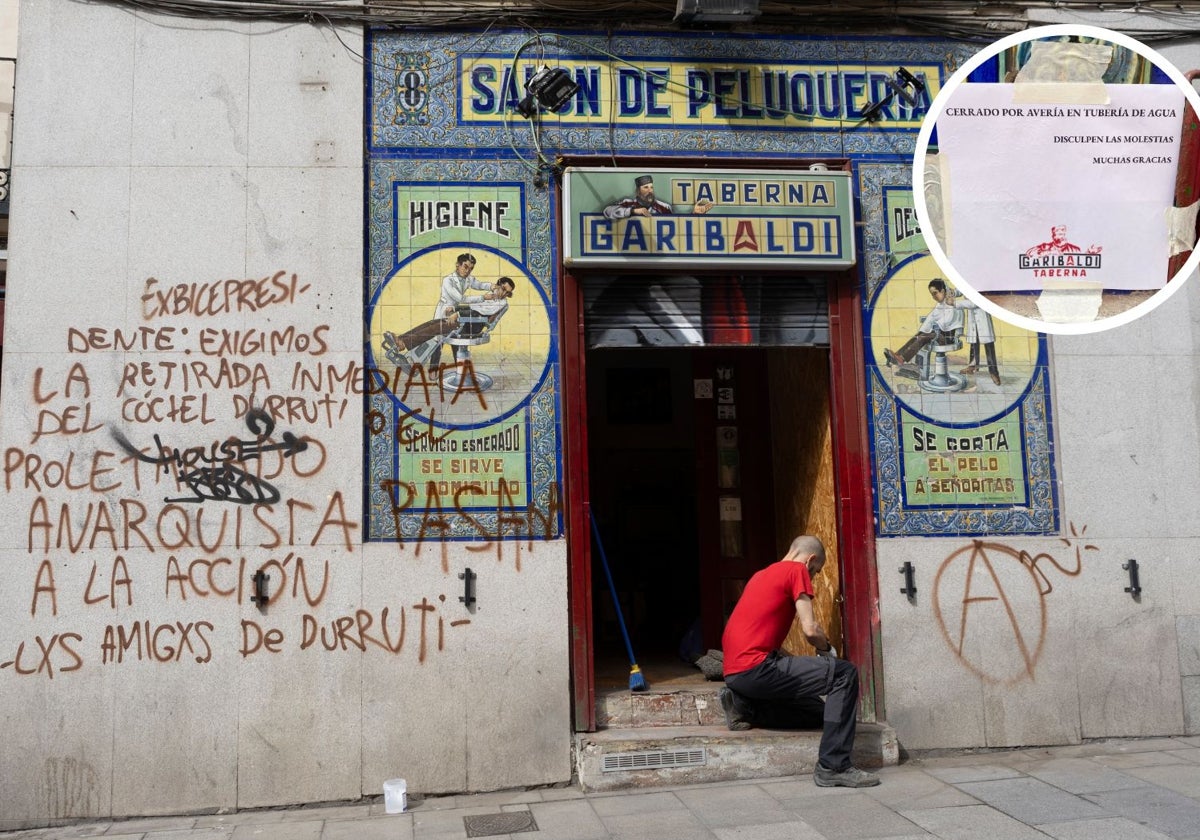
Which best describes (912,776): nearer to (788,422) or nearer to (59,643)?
(788,422)

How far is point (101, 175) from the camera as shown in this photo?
6.95 m

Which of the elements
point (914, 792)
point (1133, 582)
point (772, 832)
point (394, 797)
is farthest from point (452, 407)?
point (1133, 582)

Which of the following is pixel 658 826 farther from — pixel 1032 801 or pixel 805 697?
pixel 1032 801

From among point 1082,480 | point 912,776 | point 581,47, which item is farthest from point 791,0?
point 912,776

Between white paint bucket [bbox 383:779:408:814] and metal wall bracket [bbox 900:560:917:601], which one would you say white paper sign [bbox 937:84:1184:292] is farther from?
white paint bucket [bbox 383:779:408:814]

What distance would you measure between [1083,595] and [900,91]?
390cm

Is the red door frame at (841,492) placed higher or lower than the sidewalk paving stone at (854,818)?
higher

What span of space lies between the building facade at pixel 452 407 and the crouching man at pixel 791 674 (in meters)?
0.62

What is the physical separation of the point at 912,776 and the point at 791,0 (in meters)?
5.57

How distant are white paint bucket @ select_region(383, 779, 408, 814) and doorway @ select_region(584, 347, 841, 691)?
69.1 inches

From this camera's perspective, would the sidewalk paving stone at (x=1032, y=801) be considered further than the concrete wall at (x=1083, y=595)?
No

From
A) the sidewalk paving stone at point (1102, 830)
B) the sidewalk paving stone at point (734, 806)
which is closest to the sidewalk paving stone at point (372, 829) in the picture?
the sidewalk paving stone at point (734, 806)

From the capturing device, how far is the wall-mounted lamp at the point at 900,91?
24.2 ft

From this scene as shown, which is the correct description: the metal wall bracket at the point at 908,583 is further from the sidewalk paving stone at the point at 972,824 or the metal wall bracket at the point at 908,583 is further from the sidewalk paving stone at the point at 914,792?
the sidewalk paving stone at the point at 972,824
